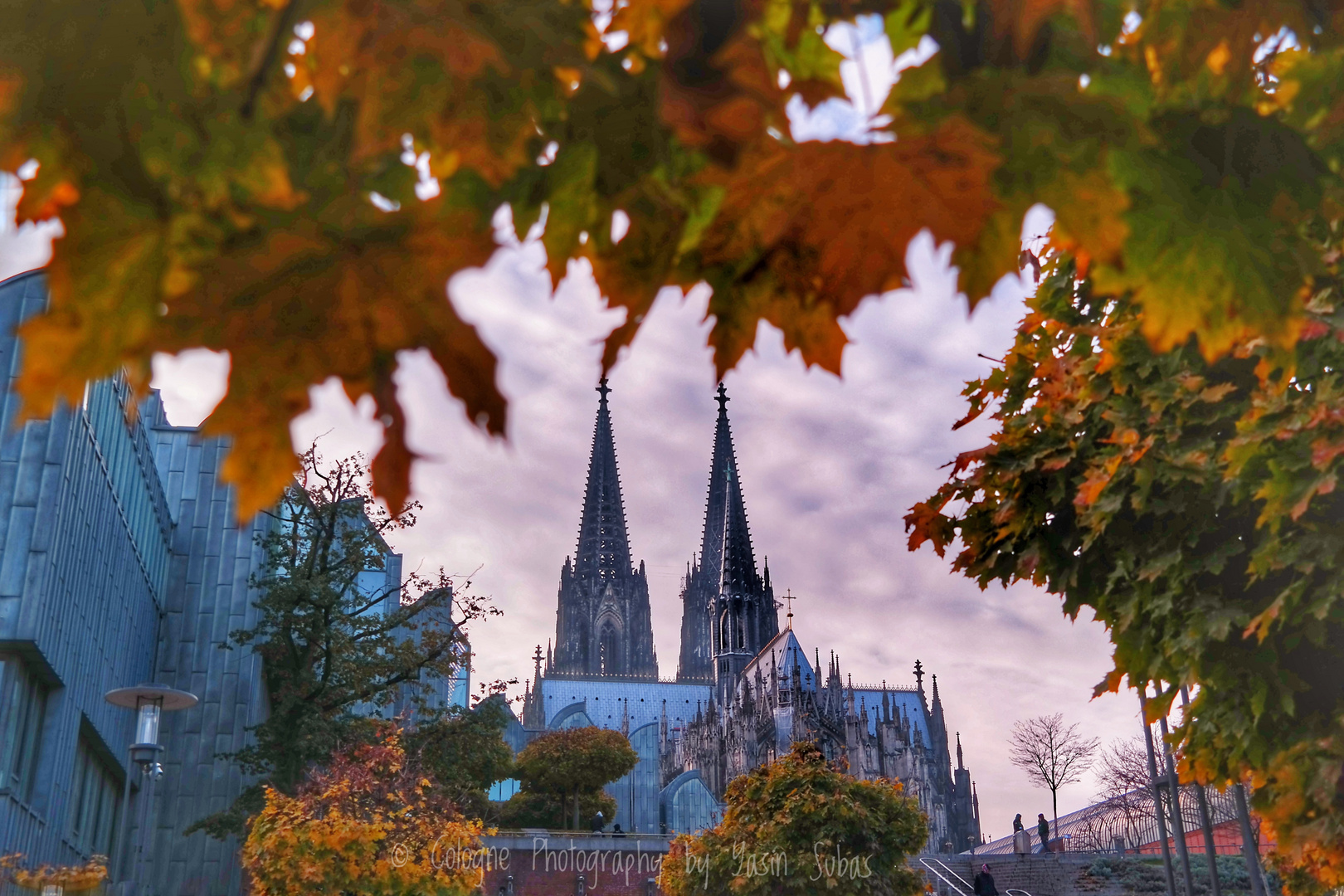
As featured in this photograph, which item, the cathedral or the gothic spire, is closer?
the cathedral

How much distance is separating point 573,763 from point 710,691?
175ft

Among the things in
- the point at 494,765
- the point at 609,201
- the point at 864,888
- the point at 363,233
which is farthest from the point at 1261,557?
the point at 494,765

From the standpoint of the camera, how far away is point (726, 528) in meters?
112

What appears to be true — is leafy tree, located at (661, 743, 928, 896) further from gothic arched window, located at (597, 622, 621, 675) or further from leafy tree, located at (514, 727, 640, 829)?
gothic arched window, located at (597, 622, 621, 675)

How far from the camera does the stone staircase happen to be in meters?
37.3

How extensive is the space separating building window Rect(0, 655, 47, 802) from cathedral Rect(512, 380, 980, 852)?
48.8 metres

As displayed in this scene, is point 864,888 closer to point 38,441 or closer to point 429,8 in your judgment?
point 38,441

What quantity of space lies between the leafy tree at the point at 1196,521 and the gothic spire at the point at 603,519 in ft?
349

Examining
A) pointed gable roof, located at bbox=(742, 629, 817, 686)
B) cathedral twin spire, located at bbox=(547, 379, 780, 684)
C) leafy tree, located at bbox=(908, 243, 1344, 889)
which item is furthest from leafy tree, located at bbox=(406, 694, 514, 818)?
cathedral twin spire, located at bbox=(547, 379, 780, 684)

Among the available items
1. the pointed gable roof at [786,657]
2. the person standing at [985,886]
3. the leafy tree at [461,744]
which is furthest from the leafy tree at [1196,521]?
the pointed gable roof at [786,657]

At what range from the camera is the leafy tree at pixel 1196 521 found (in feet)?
21.7

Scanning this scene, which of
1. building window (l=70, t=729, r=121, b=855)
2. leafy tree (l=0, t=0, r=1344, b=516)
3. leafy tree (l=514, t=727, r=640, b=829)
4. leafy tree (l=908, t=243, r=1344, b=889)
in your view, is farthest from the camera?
leafy tree (l=514, t=727, r=640, b=829)

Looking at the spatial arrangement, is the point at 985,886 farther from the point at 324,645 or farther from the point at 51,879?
the point at 51,879

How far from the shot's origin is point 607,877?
41969 mm
